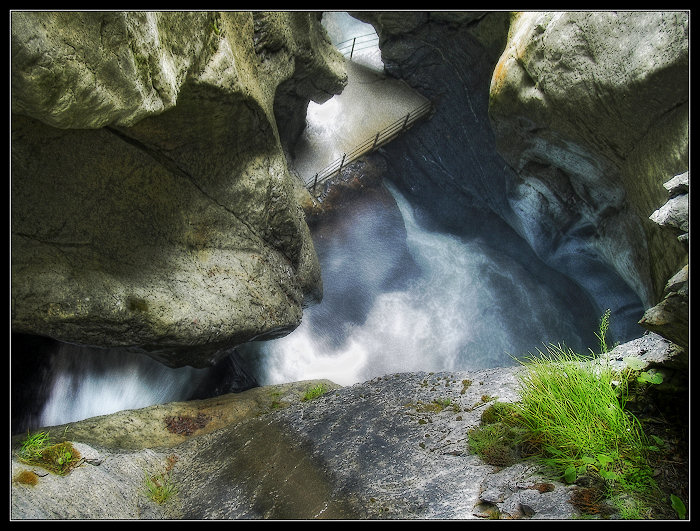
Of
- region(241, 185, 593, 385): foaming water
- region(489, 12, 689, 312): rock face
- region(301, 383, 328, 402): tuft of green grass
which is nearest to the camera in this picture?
region(489, 12, 689, 312): rock face

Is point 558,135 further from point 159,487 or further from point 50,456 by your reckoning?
point 50,456

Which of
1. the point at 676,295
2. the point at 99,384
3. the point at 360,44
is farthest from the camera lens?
the point at 360,44

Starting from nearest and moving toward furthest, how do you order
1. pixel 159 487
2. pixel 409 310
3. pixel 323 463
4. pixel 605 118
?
1. pixel 323 463
2. pixel 159 487
3. pixel 605 118
4. pixel 409 310

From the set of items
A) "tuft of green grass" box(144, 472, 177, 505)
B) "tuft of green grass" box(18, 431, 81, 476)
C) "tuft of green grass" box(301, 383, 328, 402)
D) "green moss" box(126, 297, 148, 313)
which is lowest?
"tuft of green grass" box(144, 472, 177, 505)

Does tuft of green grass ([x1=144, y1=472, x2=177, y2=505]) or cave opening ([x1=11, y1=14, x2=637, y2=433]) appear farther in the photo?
cave opening ([x1=11, y1=14, x2=637, y2=433])

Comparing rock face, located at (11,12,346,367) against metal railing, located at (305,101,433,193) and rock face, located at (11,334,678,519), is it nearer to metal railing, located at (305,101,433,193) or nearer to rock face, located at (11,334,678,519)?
rock face, located at (11,334,678,519)

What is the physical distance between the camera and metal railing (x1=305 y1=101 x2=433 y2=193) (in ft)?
48.3

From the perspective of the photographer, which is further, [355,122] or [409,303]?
[355,122]

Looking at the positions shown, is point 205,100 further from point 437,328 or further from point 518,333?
point 518,333

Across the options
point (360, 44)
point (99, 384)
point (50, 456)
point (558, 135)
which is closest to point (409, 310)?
point (558, 135)

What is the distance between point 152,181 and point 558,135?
6.96m

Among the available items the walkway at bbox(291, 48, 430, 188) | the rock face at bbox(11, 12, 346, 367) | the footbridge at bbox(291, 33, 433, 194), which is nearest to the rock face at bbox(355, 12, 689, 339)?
the footbridge at bbox(291, 33, 433, 194)

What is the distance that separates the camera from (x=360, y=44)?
18297 millimetres

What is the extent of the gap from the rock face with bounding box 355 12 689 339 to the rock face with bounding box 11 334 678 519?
3019 mm
